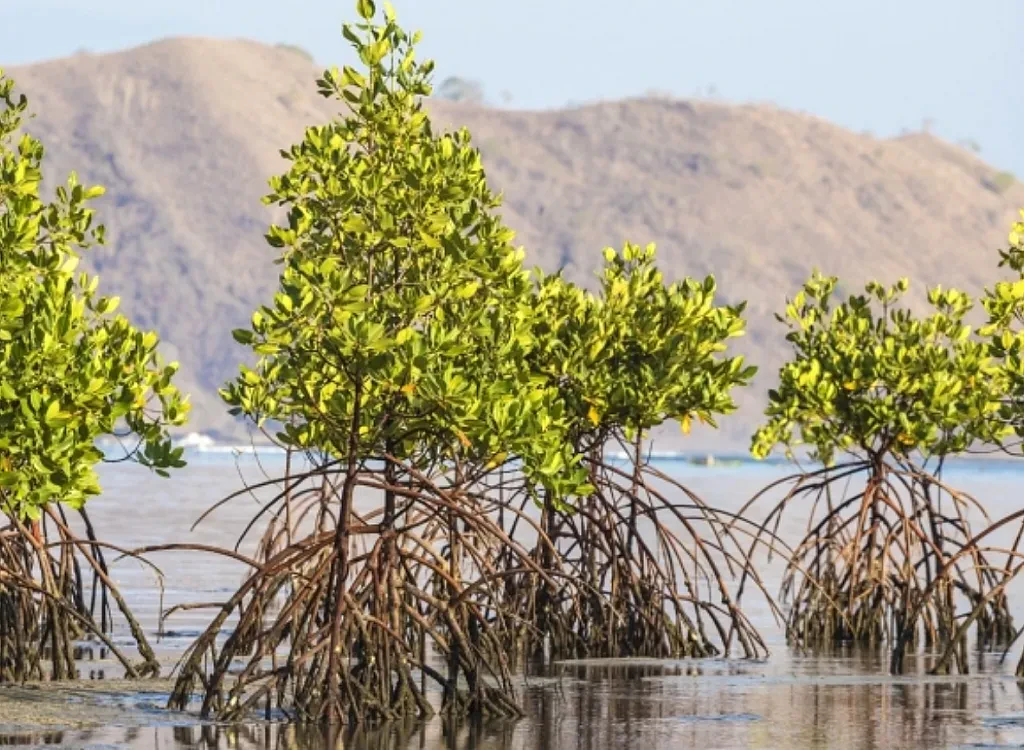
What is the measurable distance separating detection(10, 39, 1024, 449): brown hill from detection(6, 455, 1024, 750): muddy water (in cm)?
13997

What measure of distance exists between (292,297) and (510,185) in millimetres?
181805

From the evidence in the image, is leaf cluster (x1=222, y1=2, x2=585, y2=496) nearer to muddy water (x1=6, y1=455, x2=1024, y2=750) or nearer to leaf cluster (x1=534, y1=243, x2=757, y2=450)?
muddy water (x1=6, y1=455, x2=1024, y2=750)

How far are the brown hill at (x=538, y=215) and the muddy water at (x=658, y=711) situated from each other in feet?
459

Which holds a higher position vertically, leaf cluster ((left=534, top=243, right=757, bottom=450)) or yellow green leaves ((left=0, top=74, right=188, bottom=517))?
leaf cluster ((left=534, top=243, right=757, bottom=450))

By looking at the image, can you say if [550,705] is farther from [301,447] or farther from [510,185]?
[510,185]

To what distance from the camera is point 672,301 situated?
1900 centimetres

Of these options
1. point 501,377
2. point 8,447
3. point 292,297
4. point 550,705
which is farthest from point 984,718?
point 8,447

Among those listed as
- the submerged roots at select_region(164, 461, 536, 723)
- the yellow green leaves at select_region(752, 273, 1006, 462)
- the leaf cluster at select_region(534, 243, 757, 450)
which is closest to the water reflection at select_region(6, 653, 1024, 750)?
the submerged roots at select_region(164, 461, 536, 723)

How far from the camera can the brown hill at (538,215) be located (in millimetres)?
169375

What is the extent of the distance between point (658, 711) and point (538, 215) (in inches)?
6737

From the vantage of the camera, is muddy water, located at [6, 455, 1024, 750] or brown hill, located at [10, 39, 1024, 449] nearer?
muddy water, located at [6, 455, 1024, 750]

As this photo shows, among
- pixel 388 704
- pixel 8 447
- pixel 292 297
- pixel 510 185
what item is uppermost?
pixel 510 185

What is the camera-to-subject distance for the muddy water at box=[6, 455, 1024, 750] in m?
14.2

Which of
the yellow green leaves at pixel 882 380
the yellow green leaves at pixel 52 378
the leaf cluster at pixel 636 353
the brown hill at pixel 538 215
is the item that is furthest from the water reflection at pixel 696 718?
the brown hill at pixel 538 215
